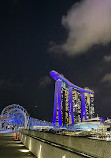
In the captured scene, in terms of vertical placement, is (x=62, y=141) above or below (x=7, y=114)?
below

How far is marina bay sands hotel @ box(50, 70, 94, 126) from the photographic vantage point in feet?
359

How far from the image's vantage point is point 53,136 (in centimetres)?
1068

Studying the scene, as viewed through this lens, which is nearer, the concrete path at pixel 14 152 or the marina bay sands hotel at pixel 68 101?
the concrete path at pixel 14 152

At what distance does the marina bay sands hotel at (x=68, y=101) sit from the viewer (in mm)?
109438

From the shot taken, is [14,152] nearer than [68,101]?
Yes

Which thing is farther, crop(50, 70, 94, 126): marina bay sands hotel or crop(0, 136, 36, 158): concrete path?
crop(50, 70, 94, 126): marina bay sands hotel

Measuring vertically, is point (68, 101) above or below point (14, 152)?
above

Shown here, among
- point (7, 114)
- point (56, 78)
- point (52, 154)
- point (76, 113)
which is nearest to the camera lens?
point (52, 154)

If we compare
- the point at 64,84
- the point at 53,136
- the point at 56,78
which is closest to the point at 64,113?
the point at 64,84

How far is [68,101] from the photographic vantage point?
454 feet

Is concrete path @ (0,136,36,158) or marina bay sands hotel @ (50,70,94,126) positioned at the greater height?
marina bay sands hotel @ (50,70,94,126)

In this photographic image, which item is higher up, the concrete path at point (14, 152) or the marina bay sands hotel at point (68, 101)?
Result: the marina bay sands hotel at point (68, 101)

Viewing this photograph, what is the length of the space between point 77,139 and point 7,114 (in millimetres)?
73773

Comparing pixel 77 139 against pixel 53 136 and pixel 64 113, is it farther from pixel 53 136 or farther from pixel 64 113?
pixel 64 113
